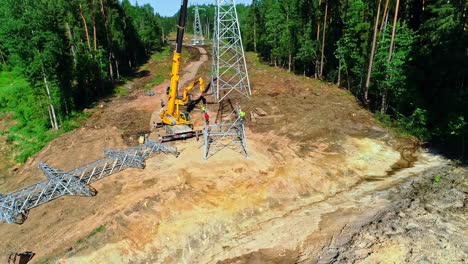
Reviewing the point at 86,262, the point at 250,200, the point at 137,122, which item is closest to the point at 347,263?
the point at 250,200

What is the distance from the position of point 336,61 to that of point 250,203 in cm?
3164

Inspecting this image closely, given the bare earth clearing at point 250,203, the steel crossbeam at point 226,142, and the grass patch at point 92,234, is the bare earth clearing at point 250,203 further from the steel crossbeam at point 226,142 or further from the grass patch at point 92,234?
the steel crossbeam at point 226,142

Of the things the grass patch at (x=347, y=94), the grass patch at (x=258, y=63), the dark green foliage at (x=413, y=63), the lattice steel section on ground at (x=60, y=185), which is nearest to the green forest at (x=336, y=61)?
the dark green foliage at (x=413, y=63)

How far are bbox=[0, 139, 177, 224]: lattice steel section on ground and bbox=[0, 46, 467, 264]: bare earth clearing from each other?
23.2 inches

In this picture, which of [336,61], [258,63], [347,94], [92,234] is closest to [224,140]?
[92,234]

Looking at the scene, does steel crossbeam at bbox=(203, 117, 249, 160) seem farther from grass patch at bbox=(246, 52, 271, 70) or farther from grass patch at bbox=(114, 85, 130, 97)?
grass patch at bbox=(246, 52, 271, 70)

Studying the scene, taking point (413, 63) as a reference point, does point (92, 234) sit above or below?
below

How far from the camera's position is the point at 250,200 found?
1684 centimetres

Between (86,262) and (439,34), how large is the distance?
28.5 m

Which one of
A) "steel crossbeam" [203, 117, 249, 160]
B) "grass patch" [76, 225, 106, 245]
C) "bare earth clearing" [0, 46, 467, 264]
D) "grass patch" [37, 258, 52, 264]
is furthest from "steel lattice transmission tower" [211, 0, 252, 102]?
"grass patch" [37, 258, 52, 264]

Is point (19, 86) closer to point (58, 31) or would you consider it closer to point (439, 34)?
point (58, 31)

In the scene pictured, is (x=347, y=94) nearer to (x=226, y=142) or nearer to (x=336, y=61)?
(x=336, y=61)

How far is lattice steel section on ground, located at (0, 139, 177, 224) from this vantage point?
51.4 feet

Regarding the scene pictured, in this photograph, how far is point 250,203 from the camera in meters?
16.7
